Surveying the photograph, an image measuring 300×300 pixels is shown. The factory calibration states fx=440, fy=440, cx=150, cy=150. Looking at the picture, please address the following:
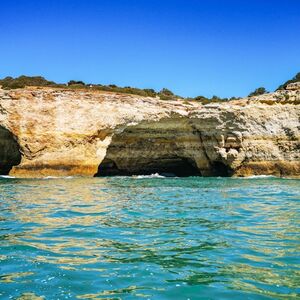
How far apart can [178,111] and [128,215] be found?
83.7ft

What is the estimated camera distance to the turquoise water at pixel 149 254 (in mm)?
5344

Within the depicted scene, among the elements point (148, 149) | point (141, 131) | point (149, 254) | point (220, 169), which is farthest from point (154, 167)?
point (149, 254)

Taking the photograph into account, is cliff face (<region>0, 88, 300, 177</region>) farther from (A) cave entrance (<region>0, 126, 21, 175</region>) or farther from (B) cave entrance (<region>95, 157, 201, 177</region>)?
(B) cave entrance (<region>95, 157, 201, 177</region>)

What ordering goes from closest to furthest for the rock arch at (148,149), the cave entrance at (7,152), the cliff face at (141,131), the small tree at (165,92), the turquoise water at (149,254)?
the turquoise water at (149,254) < the cliff face at (141,131) < the rock arch at (148,149) < the cave entrance at (7,152) < the small tree at (165,92)

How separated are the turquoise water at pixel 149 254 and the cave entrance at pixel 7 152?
1082 inches

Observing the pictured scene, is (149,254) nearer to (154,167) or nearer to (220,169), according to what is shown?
(220,169)

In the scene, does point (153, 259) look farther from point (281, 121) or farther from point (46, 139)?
point (281, 121)

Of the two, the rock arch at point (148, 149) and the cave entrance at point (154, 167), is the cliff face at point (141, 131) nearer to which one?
the rock arch at point (148, 149)

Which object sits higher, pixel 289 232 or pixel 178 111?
pixel 178 111

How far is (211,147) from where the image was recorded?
37.4m

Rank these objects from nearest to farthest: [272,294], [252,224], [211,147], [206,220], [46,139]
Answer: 1. [272,294]
2. [252,224]
3. [206,220]
4. [46,139]
5. [211,147]

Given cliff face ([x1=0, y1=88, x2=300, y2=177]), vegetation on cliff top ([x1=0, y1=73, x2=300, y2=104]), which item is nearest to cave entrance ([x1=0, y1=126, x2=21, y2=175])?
cliff face ([x1=0, y1=88, x2=300, y2=177])

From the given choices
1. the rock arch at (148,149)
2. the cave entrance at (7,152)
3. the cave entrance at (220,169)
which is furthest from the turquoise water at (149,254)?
the cave entrance at (7,152)

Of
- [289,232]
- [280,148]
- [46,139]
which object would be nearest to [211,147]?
[280,148]
